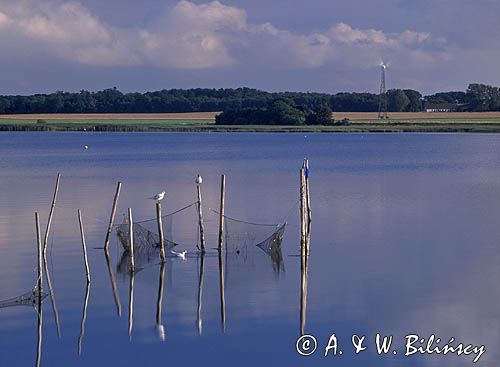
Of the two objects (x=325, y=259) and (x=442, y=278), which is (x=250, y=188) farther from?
(x=442, y=278)

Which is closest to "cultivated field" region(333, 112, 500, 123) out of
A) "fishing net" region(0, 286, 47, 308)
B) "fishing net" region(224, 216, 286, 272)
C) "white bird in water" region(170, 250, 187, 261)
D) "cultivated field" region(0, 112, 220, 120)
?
"cultivated field" region(0, 112, 220, 120)

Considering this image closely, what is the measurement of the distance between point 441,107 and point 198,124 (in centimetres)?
4798

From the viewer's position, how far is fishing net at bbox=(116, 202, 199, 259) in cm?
2397

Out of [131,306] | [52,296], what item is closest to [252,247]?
[131,306]

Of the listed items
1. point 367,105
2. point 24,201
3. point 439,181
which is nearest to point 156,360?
point 24,201

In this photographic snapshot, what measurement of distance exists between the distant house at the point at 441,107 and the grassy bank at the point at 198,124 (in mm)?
22760

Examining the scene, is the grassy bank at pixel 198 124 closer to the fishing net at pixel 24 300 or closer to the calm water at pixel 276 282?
the calm water at pixel 276 282

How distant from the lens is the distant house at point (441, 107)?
552 feet

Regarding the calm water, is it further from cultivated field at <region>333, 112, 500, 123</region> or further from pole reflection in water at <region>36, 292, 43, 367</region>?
cultivated field at <region>333, 112, 500, 123</region>

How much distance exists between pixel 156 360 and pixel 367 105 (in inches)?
6168

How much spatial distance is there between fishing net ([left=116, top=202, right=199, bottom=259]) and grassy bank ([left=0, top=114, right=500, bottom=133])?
93.7 metres

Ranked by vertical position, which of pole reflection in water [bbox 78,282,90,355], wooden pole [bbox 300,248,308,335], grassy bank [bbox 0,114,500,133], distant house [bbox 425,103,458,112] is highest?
wooden pole [bbox 300,248,308,335]

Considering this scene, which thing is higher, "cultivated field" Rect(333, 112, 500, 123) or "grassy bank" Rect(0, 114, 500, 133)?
"cultivated field" Rect(333, 112, 500, 123)

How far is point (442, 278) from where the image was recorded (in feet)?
71.5
